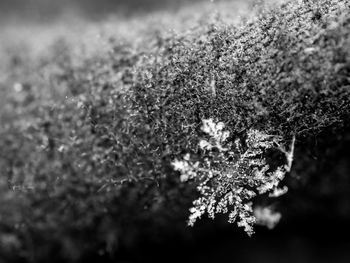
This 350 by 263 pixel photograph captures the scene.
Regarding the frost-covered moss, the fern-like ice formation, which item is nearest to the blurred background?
the frost-covered moss

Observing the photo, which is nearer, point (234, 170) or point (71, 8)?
point (234, 170)

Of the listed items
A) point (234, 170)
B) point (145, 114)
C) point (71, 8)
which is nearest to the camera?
point (234, 170)

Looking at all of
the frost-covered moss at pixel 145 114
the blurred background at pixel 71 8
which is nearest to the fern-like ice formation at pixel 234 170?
the frost-covered moss at pixel 145 114

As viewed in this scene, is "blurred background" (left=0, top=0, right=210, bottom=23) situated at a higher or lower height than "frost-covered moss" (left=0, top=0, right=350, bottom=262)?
higher

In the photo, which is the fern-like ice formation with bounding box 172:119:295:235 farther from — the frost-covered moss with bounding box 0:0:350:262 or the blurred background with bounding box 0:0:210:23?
the blurred background with bounding box 0:0:210:23

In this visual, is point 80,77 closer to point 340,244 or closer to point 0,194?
point 0,194

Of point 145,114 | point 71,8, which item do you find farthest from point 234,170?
point 71,8

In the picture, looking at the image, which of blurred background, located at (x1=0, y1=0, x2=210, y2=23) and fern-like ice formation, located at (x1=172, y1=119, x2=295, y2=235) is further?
blurred background, located at (x1=0, y1=0, x2=210, y2=23)

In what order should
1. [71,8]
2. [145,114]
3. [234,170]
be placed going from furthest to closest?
[71,8] → [145,114] → [234,170]

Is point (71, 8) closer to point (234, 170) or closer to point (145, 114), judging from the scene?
point (145, 114)
